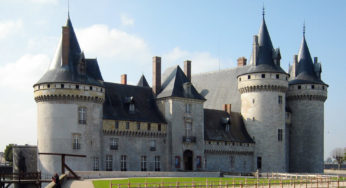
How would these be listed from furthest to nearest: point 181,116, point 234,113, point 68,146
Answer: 1. point 234,113
2. point 181,116
3. point 68,146

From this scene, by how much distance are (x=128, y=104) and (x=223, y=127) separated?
41.6 feet

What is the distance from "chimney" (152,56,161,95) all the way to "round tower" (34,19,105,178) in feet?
29.0

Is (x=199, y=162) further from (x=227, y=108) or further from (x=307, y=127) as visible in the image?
(x=307, y=127)

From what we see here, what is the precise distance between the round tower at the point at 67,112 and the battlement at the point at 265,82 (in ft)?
60.3

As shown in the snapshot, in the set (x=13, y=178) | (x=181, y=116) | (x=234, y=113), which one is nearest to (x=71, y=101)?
(x=13, y=178)

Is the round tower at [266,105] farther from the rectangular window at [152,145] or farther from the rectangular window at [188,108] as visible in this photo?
the rectangular window at [152,145]

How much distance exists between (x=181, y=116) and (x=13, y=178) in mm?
17209

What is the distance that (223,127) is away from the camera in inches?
2345

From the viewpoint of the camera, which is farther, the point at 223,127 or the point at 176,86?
the point at 223,127

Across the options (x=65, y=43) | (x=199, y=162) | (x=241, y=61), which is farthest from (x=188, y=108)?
(x=241, y=61)

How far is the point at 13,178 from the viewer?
4709cm

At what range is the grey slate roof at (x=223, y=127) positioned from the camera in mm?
58075

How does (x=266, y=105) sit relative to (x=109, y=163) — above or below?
above

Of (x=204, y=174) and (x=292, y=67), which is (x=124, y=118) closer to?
(x=204, y=174)
